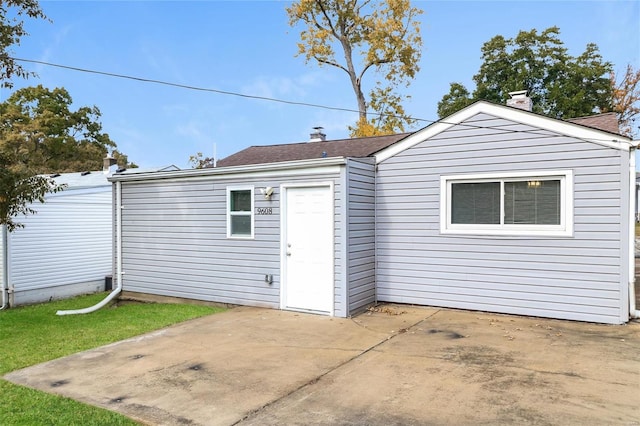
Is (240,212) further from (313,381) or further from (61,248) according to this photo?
(61,248)

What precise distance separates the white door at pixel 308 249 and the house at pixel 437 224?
20 mm

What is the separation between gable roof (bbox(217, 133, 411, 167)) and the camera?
10.6 metres

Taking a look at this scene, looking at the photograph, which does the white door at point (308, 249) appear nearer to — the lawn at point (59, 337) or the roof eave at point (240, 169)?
the roof eave at point (240, 169)

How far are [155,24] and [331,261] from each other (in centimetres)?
925

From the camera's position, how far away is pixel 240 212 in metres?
8.14

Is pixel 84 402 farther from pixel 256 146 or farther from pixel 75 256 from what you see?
pixel 256 146

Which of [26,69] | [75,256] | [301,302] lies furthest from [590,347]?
[75,256]

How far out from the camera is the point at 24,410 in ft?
11.9

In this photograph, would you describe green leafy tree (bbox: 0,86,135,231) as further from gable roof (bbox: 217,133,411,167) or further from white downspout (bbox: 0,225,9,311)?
gable roof (bbox: 217,133,411,167)

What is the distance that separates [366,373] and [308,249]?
3.15m

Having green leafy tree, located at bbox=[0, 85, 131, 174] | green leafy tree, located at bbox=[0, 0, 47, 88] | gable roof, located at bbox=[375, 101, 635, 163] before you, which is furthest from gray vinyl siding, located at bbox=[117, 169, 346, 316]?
green leafy tree, located at bbox=[0, 85, 131, 174]

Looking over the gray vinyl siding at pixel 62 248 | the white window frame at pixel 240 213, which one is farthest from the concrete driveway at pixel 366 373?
the gray vinyl siding at pixel 62 248

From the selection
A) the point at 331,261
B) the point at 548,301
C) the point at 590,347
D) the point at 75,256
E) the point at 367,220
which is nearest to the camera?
the point at 590,347

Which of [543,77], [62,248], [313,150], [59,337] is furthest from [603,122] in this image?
[543,77]
